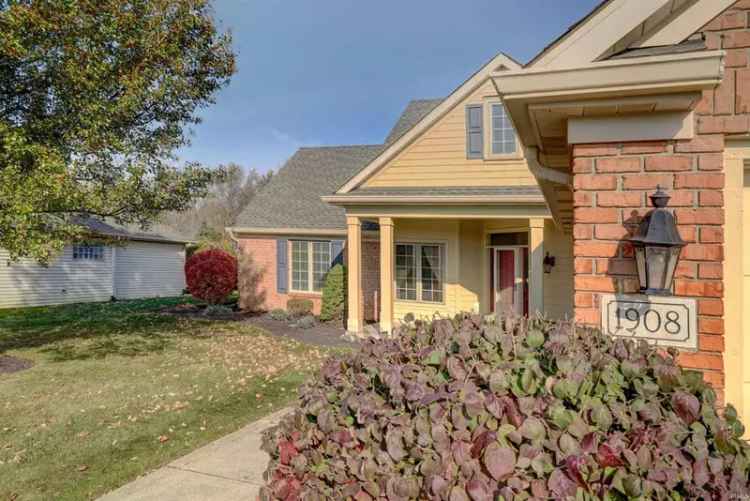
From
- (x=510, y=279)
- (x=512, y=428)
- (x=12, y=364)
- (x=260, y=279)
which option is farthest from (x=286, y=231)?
(x=512, y=428)

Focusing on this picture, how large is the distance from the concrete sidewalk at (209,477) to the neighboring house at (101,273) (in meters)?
14.8

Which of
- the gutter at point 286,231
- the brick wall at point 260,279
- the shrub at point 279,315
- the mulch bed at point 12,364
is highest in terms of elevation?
the gutter at point 286,231

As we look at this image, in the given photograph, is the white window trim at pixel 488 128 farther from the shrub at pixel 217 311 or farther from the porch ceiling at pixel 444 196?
the shrub at pixel 217 311

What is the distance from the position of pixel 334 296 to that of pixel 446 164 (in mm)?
5238

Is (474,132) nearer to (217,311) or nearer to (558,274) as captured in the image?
(558,274)

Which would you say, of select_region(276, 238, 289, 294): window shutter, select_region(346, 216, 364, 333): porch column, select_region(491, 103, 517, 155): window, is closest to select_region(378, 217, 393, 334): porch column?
select_region(346, 216, 364, 333): porch column

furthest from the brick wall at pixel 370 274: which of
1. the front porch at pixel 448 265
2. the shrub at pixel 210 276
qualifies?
the shrub at pixel 210 276

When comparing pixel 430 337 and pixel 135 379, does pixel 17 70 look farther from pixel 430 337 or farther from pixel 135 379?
pixel 430 337

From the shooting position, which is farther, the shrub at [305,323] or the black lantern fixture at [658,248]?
the shrub at [305,323]

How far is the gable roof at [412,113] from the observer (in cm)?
1520

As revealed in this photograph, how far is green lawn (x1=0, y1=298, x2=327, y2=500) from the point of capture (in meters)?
4.66

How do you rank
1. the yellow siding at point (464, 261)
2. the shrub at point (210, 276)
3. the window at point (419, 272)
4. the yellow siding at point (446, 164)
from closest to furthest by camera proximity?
1. the yellow siding at point (446, 164)
2. the yellow siding at point (464, 261)
3. the window at point (419, 272)
4. the shrub at point (210, 276)

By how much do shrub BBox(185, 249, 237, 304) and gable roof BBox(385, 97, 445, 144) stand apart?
7557 mm

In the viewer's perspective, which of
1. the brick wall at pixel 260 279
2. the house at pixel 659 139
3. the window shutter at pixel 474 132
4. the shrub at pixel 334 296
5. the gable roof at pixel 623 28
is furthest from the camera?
the brick wall at pixel 260 279
